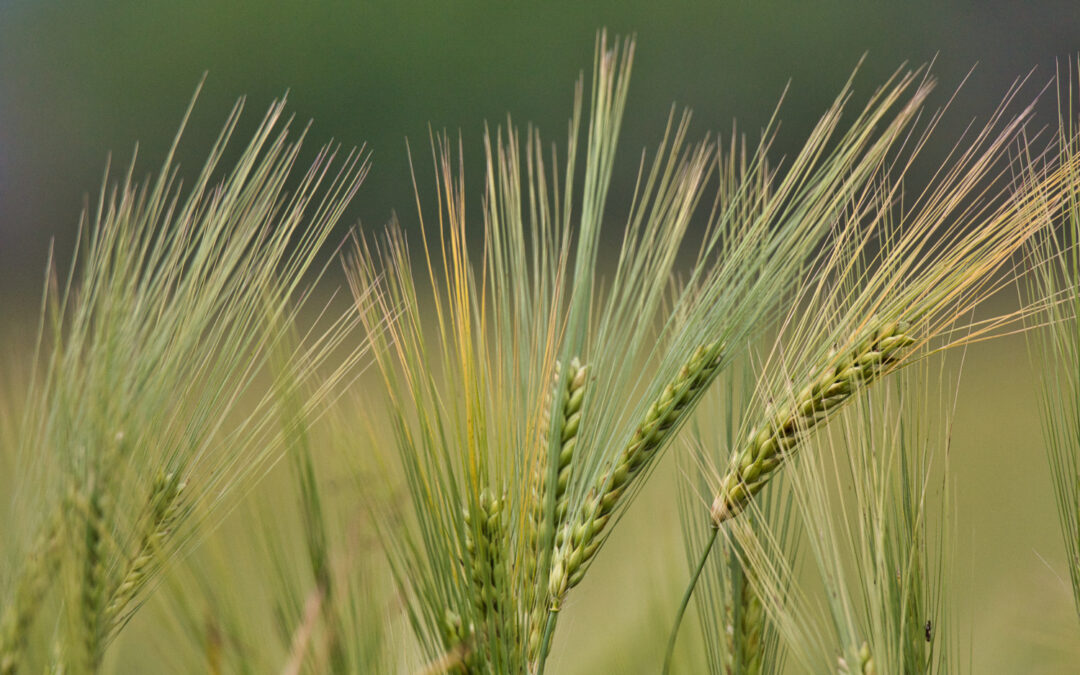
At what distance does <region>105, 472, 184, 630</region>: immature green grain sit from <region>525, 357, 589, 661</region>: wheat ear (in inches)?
5.0

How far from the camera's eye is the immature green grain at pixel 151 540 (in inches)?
11.7

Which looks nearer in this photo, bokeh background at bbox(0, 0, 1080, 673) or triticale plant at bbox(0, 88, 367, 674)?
triticale plant at bbox(0, 88, 367, 674)

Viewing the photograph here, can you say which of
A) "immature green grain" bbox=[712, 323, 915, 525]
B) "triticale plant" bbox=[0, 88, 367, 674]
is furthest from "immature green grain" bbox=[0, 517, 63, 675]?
"immature green grain" bbox=[712, 323, 915, 525]

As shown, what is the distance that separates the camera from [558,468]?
1.02ft

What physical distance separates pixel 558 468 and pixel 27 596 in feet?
0.60

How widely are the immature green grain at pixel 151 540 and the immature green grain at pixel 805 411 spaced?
197mm

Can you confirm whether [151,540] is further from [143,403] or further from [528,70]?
[528,70]

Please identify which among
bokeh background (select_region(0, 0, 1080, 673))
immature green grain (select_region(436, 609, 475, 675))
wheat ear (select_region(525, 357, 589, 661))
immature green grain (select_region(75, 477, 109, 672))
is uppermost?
bokeh background (select_region(0, 0, 1080, 673))

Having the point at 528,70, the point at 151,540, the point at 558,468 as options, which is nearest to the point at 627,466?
the point at 558,468

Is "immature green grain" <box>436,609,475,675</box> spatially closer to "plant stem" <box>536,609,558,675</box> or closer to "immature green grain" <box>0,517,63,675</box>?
"plant stem" <box>536,609,558,675</box>

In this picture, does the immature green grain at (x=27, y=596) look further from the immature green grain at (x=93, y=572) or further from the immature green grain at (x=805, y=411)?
the immature green grain at (x=805, y=411)

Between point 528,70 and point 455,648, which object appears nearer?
point 455,648

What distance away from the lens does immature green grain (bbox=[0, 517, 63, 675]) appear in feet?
0.93

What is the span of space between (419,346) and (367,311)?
0.02m
